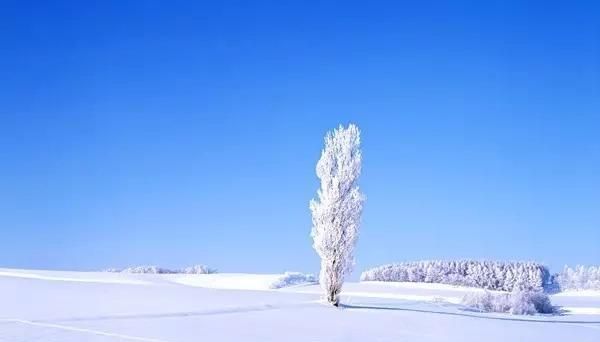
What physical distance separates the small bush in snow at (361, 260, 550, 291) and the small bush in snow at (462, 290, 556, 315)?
59792 mm

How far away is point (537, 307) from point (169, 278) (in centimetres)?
3696

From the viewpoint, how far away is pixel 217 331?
18922mm

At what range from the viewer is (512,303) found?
38281 mm

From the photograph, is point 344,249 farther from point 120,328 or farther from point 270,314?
point 120,328

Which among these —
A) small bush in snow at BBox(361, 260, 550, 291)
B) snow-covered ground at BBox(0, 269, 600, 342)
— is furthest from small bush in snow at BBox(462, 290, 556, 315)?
small bush in snow at BBox(361, 260, 550, 291)

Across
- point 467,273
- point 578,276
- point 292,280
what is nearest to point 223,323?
point 292,280

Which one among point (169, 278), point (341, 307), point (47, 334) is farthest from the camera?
point (169, 278)

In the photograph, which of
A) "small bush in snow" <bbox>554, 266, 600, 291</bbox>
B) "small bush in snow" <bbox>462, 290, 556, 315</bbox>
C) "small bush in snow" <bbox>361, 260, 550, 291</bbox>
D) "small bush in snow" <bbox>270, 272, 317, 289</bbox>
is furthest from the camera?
"small bush in snow" <bbox>554, 266, 600, 291</bbox>

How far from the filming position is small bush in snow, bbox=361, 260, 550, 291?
102 m

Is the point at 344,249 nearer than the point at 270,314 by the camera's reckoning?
No

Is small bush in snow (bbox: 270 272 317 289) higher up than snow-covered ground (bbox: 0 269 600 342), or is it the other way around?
small bush in snow (bbox: 270 272 317 289)

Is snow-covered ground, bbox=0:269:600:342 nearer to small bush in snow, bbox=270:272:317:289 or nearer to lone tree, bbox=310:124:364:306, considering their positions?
lone tree, bbox=310:124:364:306

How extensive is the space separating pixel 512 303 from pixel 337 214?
12802mm

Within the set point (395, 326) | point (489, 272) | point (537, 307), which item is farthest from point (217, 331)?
point (489, 272)
